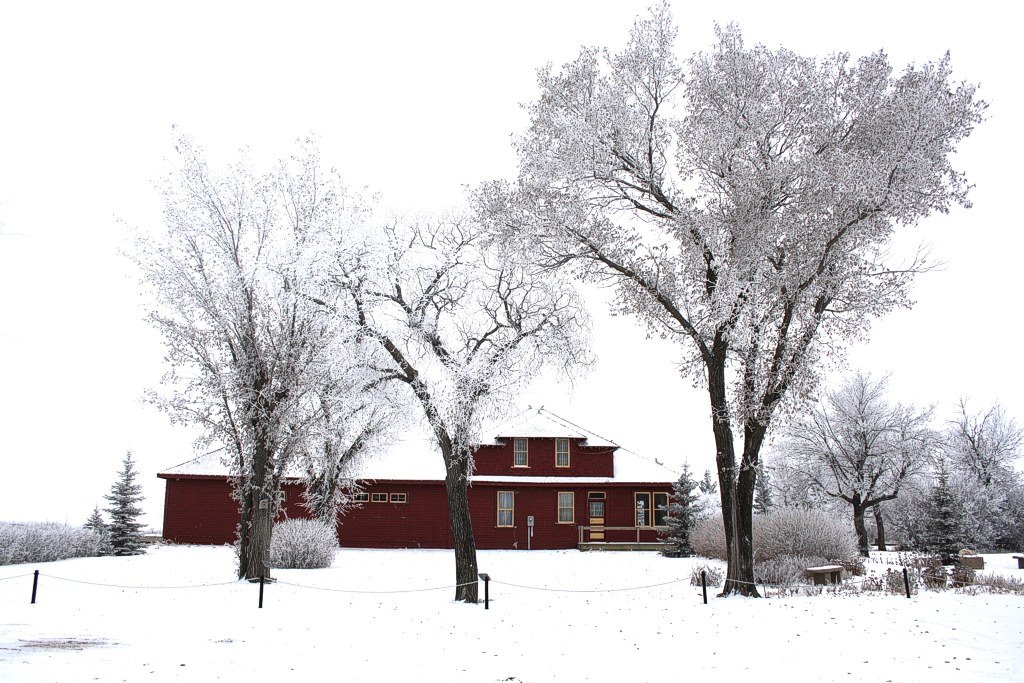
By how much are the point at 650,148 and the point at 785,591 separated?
10199mm

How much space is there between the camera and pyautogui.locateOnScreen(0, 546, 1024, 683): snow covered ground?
969 cm

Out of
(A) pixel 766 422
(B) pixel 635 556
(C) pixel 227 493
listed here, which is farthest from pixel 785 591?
(C) pixel 227 493

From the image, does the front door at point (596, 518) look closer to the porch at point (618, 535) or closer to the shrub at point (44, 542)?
the porch at point (618, 535)

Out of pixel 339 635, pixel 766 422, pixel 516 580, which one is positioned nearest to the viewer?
pixel 339 635

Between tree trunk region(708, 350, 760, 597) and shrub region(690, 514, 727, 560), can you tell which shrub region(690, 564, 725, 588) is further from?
shrub region(690, 514, 727, 560)

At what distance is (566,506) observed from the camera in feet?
116

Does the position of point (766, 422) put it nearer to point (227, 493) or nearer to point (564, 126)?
point (564, 126)

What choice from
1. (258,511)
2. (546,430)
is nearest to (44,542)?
(258,511)

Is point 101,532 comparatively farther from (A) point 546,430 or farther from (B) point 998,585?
(B) point 998,585

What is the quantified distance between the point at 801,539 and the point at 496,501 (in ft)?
53.0

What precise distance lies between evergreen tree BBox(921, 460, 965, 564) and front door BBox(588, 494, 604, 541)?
43.2 ft

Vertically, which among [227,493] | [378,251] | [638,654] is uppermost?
[378,251]

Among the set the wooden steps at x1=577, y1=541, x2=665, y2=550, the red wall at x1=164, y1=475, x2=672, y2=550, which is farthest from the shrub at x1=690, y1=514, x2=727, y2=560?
the red wall at x1=164, y1=475, x2=672, y2=550

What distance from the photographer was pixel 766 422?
16.5 metres
